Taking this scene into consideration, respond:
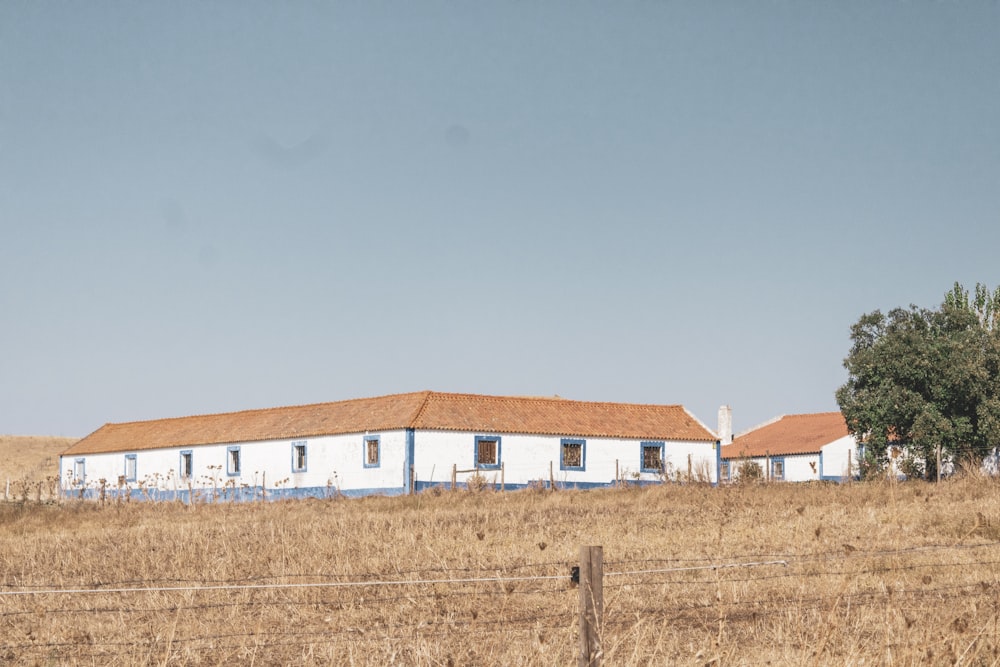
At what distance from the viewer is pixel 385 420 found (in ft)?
134

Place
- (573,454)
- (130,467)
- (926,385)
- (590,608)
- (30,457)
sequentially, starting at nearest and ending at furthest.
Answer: (590,608)
(926,385)
(573,454)
(130,467)
(30,457)

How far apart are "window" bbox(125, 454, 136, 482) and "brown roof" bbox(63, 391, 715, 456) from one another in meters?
0.95

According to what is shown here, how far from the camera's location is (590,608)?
20.9 ft

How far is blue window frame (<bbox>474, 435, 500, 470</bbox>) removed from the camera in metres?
40.9

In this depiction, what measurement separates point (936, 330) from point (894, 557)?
2666 centimetres

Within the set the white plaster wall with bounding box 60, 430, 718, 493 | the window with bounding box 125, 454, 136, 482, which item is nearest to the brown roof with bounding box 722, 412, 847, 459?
the white plaster wall with bounding box 60, 430, 718, 493

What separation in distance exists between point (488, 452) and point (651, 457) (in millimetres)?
7945

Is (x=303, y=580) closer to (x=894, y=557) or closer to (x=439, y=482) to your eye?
(x=894, y=557)

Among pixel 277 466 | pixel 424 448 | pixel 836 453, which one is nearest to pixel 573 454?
pixel 424 448

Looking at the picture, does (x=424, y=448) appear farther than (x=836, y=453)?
No

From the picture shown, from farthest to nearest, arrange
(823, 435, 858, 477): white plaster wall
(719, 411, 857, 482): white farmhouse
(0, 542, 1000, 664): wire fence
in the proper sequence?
(719, 411, 857, 482): white farmhouse
(823, 435, 858, 477): white plaster wall
(0, 542, 1000, 664): wire fence

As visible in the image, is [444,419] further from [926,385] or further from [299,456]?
[926,385]

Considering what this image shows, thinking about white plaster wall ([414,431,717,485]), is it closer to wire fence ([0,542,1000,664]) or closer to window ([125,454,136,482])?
window ([125,454,136,482])

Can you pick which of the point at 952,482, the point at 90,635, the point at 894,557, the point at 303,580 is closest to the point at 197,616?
the point at 90,635
